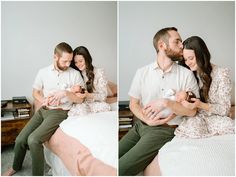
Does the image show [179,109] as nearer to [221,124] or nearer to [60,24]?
[221,124]

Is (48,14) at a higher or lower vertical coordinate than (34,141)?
higher

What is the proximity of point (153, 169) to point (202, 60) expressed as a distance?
28.8 inches

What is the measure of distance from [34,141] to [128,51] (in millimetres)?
813

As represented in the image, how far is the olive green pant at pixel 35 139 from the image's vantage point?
1.75m

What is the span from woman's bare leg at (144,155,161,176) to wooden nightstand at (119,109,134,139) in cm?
25

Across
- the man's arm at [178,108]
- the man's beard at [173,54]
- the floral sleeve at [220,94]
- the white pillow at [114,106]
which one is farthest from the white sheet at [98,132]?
the floral sleeve at [220,94]

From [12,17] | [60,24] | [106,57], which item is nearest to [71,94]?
Answer: [106,57]

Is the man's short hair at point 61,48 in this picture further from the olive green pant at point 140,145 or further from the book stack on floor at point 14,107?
the olive green pant at point 140,145

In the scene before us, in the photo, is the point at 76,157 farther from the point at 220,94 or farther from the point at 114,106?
the point at 220,94

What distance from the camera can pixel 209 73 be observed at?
1.75 metres

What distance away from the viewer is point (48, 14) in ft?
5.85

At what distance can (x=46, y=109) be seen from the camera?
180 cm

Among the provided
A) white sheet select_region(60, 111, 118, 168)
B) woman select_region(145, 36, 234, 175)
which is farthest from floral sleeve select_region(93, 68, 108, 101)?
woman select_region(145, 36, 234, 175)

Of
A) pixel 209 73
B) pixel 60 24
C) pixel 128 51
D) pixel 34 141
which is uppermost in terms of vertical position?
pixel 60 24
